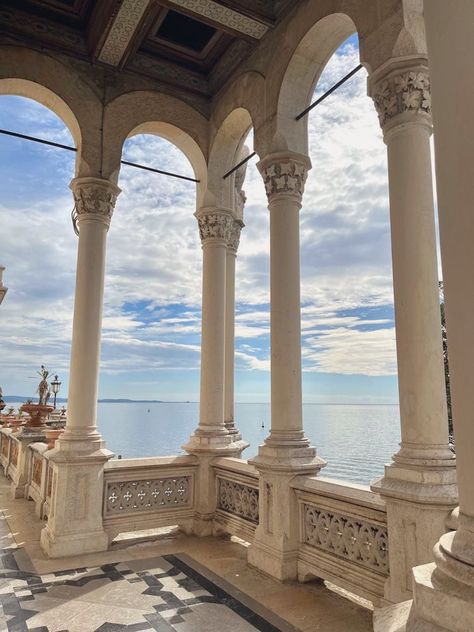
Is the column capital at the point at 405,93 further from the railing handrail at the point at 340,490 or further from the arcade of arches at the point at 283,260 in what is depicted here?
the railing handrail at the point at 340,490

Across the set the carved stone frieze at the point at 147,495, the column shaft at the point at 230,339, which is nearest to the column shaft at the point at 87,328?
the carved stone frieze at the point at 147,495

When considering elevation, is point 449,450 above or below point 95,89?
below

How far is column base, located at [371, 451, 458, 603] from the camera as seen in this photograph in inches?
155

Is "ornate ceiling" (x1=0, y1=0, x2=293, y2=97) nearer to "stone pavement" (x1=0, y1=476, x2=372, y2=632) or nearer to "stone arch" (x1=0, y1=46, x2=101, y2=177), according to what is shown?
"stone arch" (x1=0, y1=46, x2=101, y2=177)

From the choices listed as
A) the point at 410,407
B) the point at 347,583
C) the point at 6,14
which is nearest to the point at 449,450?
the point at 410,407

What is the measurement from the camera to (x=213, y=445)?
25.7 feet

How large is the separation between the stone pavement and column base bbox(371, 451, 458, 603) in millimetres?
681

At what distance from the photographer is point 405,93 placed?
4.73m

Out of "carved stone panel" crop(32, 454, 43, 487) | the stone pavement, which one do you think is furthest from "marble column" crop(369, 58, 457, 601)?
"carved stone panel" crop(32, 454, 43, 487)

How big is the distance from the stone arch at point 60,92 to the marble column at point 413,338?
15.0 feet

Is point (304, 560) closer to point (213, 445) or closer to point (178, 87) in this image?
point (213, 445)

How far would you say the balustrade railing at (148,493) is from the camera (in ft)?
23.2

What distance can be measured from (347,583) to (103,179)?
6412 millimetres

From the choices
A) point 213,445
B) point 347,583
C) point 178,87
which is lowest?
point 347,583
